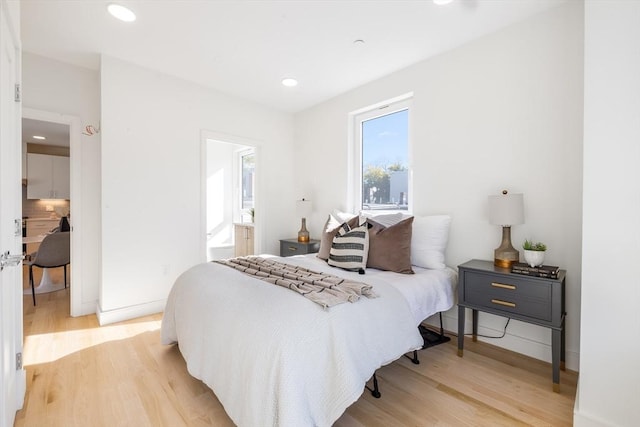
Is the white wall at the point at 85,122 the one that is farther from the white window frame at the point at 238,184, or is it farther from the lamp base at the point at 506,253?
the lamp base at the point at 506,253

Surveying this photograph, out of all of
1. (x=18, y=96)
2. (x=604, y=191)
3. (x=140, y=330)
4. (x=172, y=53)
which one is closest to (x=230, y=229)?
(x=140, y=330)

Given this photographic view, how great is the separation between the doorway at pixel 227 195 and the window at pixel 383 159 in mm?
2458

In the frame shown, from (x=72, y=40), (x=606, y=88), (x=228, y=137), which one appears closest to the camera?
(x=606, y=88)

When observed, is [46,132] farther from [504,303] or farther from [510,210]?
[504,303]

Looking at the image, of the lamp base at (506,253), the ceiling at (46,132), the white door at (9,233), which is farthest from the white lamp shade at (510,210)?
the ceiling at (46,132)

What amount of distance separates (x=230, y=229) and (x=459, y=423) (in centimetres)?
497

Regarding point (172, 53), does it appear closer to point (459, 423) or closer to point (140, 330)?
point (140, 330)

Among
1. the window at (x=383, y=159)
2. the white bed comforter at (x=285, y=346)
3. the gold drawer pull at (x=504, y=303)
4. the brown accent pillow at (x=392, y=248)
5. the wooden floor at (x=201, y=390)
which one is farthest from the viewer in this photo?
the window at (x=383, y=159)

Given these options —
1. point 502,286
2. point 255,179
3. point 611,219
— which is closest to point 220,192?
point 255,179

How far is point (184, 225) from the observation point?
135 inches

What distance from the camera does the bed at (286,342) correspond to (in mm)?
1253

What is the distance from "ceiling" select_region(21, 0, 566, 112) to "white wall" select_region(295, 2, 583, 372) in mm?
198

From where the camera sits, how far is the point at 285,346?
1272 mm

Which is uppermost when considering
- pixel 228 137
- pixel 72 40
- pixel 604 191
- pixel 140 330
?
pixel 72 40
